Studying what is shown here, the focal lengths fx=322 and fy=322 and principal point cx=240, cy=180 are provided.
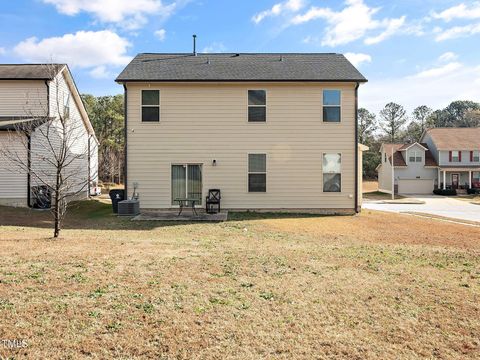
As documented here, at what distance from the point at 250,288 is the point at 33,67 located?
19665 millimetres

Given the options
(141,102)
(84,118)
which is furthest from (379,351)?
(84,118)

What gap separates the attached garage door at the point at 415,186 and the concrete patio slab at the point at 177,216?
29371 mm

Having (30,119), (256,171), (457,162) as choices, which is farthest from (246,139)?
(457,162)

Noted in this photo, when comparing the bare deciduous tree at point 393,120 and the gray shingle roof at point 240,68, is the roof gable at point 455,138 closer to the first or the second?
the bare deciduous tree at point 393,120

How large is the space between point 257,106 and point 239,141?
172 centimetres

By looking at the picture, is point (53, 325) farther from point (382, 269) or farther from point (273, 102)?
point (273, 102)

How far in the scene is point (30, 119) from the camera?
15.8 meters

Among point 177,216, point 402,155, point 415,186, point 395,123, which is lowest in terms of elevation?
point 177,216

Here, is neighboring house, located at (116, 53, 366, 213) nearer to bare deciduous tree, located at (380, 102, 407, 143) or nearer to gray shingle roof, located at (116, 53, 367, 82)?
gray shingle roof, located at (116, 53, 367, 82)

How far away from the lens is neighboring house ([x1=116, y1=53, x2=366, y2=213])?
13820mm

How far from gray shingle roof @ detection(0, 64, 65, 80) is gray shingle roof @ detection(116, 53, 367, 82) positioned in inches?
210

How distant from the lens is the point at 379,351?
3145 millimetres

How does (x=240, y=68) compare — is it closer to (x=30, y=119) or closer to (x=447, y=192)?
(x=30, y=119)

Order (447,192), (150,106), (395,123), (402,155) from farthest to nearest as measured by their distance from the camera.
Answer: (395,123)
(402,155)
(447,192)
(150,106)
